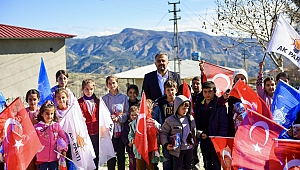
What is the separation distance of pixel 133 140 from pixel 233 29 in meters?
7.81

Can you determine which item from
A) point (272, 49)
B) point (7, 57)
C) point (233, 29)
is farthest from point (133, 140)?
point (7, 57)

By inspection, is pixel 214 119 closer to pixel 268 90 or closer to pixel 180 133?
pixel 180 133

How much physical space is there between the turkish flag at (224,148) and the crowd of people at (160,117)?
0.26m

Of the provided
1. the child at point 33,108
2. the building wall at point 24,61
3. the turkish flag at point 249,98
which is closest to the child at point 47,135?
the child at point 33,108

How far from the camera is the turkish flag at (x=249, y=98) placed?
570 cm

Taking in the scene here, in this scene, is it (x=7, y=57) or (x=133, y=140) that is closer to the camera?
(x=133, y=140)

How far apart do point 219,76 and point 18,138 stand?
157 inches

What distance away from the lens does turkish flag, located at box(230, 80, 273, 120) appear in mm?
5695

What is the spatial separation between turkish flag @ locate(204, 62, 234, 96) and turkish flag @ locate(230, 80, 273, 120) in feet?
5.41

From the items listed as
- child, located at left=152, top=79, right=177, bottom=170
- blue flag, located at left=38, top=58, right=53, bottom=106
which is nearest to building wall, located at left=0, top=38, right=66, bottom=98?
blue flag, located at left=38, top=58, right=53, bottom=106

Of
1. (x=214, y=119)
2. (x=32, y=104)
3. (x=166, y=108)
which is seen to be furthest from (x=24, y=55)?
(x=214, y=119)

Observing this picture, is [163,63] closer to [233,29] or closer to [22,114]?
[22,114]

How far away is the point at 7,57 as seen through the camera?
987 inches

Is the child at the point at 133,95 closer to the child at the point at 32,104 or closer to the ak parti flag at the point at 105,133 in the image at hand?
the ak parti flag at the point at 105,133
